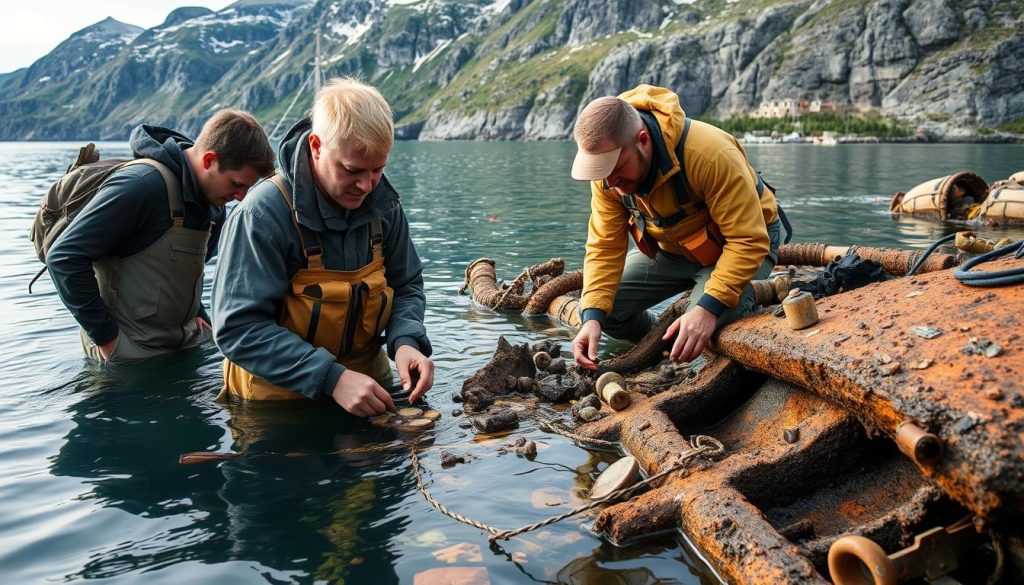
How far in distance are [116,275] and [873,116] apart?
596ft

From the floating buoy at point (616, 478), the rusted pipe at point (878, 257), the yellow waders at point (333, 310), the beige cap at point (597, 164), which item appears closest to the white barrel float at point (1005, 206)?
the rusted pipe at point (878, 257)

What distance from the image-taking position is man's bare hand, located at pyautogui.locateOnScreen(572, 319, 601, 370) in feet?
22.1

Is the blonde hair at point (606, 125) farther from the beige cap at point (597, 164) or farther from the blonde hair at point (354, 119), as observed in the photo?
the blonde hair at point (354, 119)

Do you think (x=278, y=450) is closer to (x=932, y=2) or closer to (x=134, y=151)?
(x=134, y=151)

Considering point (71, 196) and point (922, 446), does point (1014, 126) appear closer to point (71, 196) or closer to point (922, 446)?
point (922, 446)

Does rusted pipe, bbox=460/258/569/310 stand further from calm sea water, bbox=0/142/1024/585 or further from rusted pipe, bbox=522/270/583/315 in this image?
calm sea water, bbox=0/142/1024/585

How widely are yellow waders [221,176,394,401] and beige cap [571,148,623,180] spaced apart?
1.86 meters

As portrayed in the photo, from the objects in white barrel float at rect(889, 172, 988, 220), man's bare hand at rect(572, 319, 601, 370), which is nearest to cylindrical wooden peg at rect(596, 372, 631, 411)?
man's bare hand at rect(572, 319, 601, 370)

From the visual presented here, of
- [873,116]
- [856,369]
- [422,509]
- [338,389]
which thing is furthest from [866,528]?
[873,116]

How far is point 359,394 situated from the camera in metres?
5.39

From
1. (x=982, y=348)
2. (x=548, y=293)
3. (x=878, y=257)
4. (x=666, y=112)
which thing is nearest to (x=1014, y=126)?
(x=878, y=257)

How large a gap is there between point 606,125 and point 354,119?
2179mm

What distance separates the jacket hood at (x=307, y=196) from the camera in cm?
550

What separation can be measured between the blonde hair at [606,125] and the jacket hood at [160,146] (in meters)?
4.16
